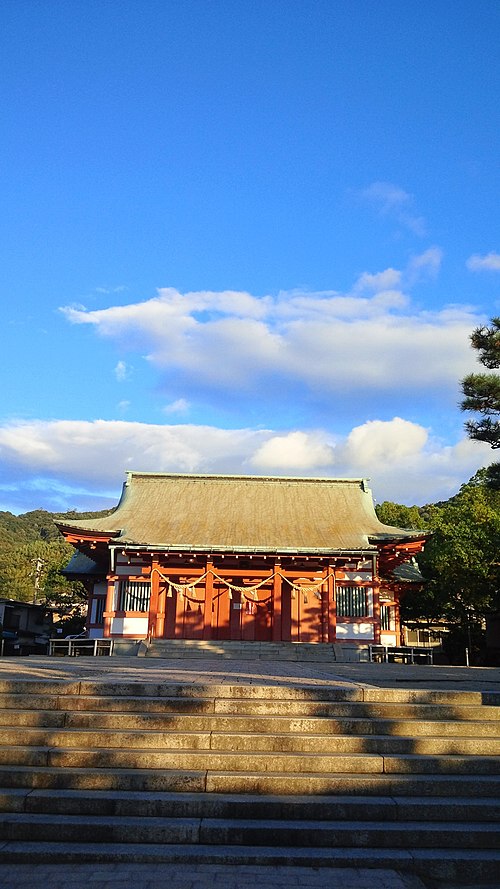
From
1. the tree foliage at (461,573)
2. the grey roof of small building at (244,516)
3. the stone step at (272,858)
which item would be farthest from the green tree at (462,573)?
the stone step at (272,858)

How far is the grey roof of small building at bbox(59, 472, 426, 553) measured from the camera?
22.9m

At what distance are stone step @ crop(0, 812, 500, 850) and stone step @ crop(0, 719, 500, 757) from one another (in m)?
1.09

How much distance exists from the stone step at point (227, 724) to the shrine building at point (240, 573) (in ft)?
50.5

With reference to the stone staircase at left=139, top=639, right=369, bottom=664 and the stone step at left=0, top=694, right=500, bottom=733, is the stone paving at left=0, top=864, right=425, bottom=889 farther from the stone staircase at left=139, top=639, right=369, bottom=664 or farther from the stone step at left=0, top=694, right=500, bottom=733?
the stone staircase at left=139, top=639, right=369, bottom=664

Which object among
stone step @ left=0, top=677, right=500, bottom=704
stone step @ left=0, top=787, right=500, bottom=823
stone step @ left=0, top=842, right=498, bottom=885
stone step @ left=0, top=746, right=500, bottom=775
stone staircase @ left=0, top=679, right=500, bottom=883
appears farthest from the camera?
stone step @ left=0, top=677, right=500, bottom=704

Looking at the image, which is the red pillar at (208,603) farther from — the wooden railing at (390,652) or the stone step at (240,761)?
the stone step at (240,761)

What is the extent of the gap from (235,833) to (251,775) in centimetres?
66

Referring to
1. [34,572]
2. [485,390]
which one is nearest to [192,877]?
[485,390]

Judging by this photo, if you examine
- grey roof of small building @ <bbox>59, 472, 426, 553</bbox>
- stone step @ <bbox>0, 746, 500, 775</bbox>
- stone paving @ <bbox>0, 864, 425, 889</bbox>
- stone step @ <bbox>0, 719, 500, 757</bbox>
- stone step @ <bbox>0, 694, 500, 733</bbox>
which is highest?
grey roof of small building @ <bbox>59, 472, 426, 553</bbox>

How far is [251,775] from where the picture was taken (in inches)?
222

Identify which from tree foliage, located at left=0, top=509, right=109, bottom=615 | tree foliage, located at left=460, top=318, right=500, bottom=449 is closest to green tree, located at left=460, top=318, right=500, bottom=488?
tree foliage, located at left=460, top=318, right=500, bottom=449

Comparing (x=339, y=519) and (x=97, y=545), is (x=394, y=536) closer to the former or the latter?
(x=339, y=519)

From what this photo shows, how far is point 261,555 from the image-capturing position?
22688mm

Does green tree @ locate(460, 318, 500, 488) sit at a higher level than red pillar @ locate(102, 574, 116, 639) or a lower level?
higher
